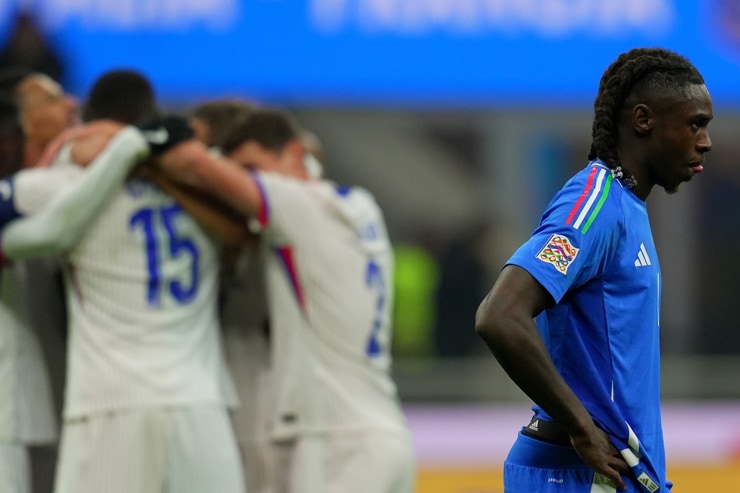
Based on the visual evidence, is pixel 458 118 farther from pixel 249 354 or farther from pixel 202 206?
pixel 202 206

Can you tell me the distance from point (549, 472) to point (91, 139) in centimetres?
210

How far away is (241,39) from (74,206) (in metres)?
7.02

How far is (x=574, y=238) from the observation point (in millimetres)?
3232

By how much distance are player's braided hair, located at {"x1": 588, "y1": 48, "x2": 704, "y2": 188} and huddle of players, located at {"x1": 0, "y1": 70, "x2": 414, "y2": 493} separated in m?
1.64

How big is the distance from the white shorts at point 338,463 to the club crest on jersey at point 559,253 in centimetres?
200

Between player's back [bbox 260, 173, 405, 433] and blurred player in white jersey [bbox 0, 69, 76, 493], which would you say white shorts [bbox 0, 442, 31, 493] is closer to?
blurred player in white jersey [bbox 0, 69, 76, 493]

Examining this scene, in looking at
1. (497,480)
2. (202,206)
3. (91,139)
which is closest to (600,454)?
(202,206)

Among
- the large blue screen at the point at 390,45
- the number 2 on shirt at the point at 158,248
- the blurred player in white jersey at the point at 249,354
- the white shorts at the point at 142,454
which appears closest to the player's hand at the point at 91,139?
the number 2 on shirt at the point at 158,248

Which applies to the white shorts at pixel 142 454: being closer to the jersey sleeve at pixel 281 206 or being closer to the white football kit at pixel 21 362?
the white football kit at pixel 21 362

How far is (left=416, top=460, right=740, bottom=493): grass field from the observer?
26.8 feet

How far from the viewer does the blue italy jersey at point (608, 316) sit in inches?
129

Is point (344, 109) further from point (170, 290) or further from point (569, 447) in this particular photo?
point (569, 447)

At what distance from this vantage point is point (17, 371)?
4.86 metres

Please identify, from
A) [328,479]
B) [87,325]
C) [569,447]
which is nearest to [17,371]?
[87,325]
